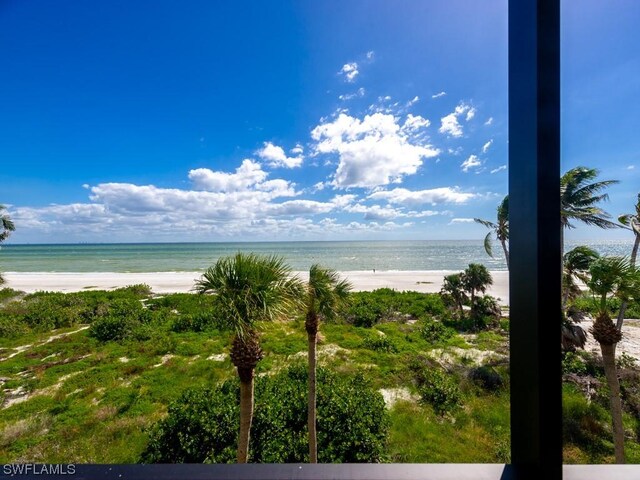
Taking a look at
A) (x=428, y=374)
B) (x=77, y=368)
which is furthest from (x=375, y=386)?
(x=77, y=368)

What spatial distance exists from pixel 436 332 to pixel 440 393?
3.88 meters

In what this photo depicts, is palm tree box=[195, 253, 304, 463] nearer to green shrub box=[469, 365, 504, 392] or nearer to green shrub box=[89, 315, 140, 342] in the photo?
green shrub box=[469, 365, 504, 392]

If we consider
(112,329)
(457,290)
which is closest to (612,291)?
(457,290)

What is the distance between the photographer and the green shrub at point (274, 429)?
145 inches

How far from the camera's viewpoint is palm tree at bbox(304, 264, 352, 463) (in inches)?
132

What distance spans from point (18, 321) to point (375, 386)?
14.2 metres

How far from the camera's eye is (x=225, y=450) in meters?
3.60

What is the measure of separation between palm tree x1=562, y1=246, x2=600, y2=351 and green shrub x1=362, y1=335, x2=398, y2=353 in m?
4.15

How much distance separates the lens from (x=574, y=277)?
5.49 m

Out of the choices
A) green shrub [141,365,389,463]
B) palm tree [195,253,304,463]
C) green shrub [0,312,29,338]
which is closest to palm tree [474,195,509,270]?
green shrub [141,365,389,463]

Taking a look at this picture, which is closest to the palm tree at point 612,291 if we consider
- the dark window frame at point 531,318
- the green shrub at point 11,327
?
the dark window frame at point 531,318

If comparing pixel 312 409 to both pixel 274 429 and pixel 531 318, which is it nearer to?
pixel 274 429

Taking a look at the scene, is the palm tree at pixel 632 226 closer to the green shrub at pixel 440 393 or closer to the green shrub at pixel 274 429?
the green shrub at pixel 440 393

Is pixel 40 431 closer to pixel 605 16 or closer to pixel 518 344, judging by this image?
pixel 518 344
